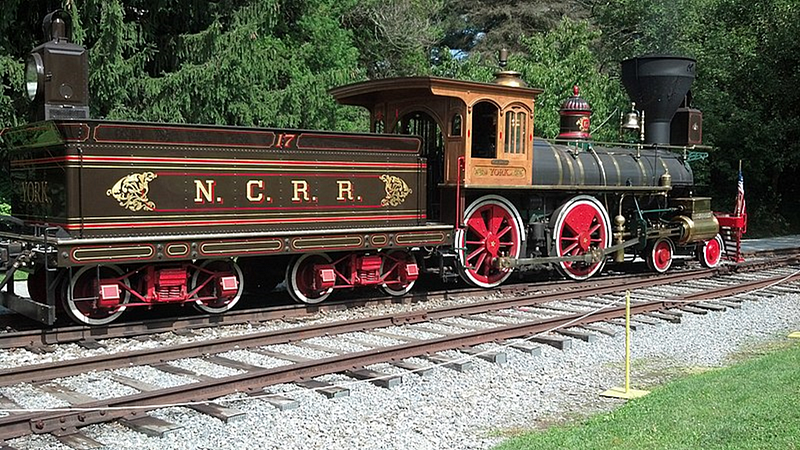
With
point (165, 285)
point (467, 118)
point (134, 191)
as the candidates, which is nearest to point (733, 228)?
point (467, 118)

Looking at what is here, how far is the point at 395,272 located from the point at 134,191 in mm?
3806

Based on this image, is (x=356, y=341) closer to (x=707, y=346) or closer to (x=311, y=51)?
(x=707, y=346)

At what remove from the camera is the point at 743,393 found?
595 centimetres

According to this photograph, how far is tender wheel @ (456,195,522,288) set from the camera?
1132 cm

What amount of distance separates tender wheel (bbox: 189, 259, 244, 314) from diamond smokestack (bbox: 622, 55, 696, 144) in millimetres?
8615

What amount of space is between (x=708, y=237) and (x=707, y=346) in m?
6.44

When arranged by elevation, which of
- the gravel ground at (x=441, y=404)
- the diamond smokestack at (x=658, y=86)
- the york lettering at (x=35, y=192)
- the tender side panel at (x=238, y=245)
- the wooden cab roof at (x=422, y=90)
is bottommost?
the gravel ground at (x=441, y=404)

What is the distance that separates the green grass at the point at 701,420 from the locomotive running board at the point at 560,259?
4.76 metres

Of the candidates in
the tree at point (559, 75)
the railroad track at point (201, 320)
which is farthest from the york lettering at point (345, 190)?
the tree at point (559, 75)

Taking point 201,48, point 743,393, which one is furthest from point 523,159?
point 201,48

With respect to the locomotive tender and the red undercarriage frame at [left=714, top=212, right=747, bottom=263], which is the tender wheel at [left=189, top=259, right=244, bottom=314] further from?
the red undercarriage frame at [left=714, top=212, right=747, bottom=263]

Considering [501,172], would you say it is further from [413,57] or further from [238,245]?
[413,57]

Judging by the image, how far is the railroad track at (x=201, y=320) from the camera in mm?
7836

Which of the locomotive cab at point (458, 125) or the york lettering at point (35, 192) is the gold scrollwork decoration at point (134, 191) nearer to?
the york lettering at point (35, 192)
